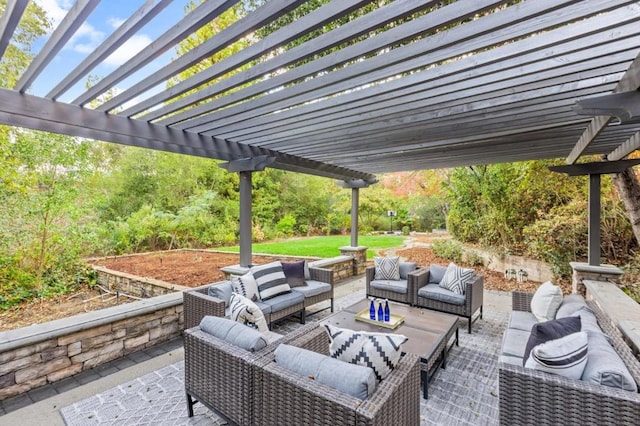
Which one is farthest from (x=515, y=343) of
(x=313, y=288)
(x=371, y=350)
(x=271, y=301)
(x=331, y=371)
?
(x=271, y=301)

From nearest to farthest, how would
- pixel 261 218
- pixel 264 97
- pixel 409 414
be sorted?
pixel 409 414 → pixel 264 97 → pixel 261 218

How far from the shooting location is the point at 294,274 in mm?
4715

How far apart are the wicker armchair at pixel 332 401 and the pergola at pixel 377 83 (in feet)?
6.88

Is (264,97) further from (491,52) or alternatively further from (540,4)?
(540,4)

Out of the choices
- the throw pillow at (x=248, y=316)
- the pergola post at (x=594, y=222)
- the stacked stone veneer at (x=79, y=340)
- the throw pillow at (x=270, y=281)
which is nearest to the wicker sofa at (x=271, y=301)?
the throw pillow at (x=270, y=281)

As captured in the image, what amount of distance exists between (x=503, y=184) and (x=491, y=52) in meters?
6.41

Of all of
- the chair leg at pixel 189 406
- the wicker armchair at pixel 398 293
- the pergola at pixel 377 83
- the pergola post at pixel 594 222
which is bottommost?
the chair leg at pixel 189 406

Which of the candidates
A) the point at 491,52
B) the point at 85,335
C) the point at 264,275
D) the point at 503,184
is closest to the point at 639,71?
the point at 491,52

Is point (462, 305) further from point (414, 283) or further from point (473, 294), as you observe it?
point (414, 283)

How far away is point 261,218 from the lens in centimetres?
1195

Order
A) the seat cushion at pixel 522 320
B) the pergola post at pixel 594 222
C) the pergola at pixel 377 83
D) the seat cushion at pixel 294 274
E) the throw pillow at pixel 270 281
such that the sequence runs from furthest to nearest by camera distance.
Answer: the pergola post at pixel 594 222
the seat cushion at pixel 294 274
the throw pillow at pixel 270 281
the seat cushion at pixel 522 320
the pergola at pixel 377 83

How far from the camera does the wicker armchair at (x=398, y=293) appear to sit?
4.70 meters

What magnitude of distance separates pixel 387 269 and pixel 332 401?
12.5 feet

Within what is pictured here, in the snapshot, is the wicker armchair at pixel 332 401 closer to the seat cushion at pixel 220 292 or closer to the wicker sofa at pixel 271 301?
the wicker sofa at pixel 271 301
